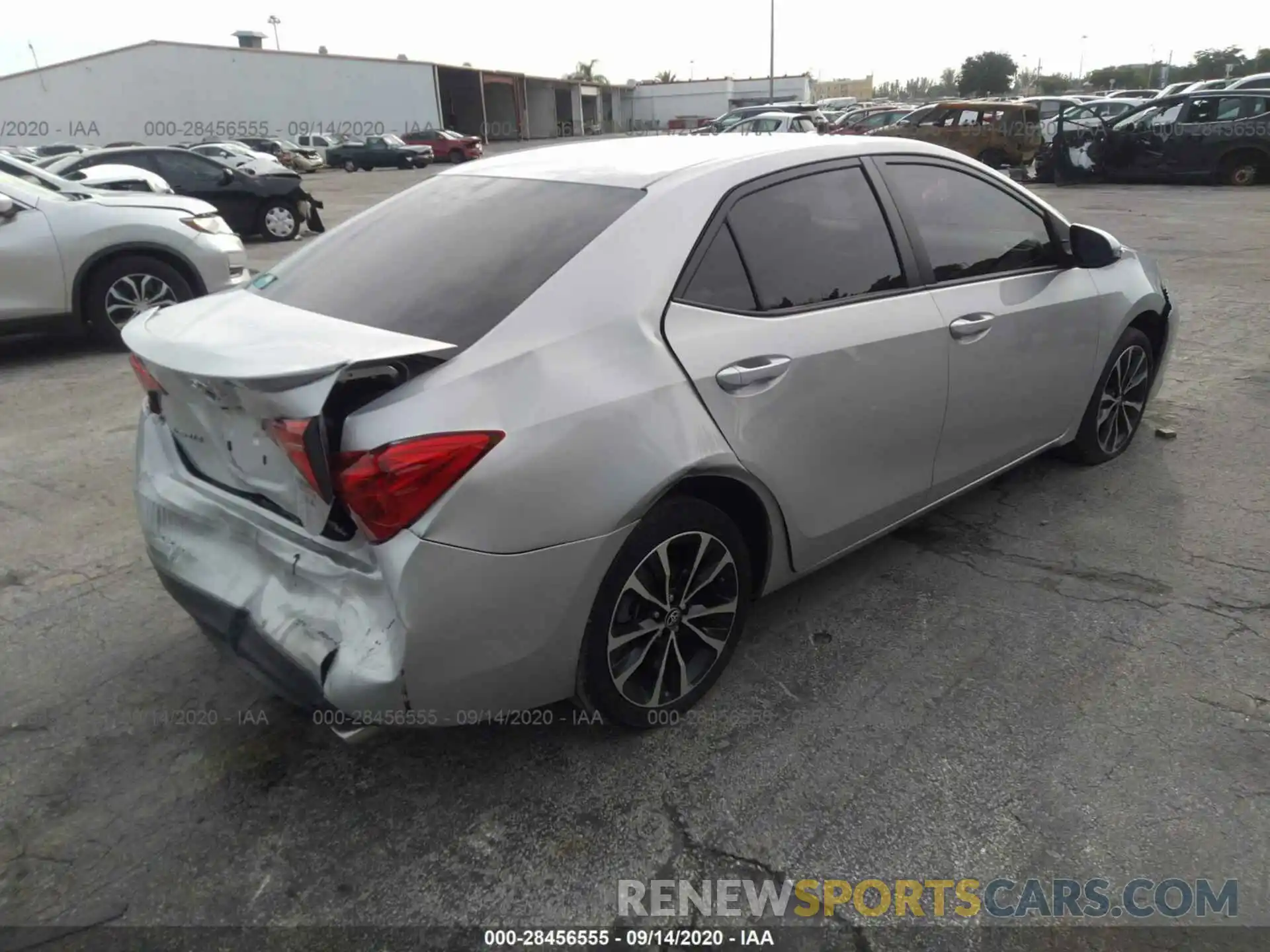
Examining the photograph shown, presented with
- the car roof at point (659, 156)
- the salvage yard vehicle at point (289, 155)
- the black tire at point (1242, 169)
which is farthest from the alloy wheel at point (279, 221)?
the salvage yard vehicle at point (289, 155)

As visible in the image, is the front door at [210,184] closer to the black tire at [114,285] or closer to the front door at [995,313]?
the black tire at [114,285]

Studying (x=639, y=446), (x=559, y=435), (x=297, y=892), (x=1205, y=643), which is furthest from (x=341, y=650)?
(x=1205, y=643)

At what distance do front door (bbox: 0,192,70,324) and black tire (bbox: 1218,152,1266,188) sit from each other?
798 inches

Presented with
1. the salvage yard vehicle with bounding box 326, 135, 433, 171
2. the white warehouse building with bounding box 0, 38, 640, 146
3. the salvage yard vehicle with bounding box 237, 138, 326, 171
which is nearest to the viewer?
the salvage yard vehicle with bounding box 237, 138, 326, 171

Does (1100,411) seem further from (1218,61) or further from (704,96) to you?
(1218,61)

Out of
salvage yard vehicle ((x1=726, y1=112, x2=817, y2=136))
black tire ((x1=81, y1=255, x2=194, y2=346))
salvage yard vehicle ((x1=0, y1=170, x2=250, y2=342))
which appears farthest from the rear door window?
salvage yard vehicle ((x1=726, y1=112, x2=817, y2=136))

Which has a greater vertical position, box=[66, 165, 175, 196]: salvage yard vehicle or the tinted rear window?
the tinted rear window

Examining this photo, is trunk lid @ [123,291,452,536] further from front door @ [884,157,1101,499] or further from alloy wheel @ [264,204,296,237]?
alloy wheel @ [264,204,296,237]

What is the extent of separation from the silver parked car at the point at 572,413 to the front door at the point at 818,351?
0.03 feet

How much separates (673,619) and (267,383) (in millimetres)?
1256

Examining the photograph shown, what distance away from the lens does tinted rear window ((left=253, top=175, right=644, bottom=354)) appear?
95.2 inches

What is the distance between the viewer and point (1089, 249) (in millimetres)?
3852

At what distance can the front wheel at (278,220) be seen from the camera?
14.2 metres

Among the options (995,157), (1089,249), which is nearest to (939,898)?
(1089,249)
